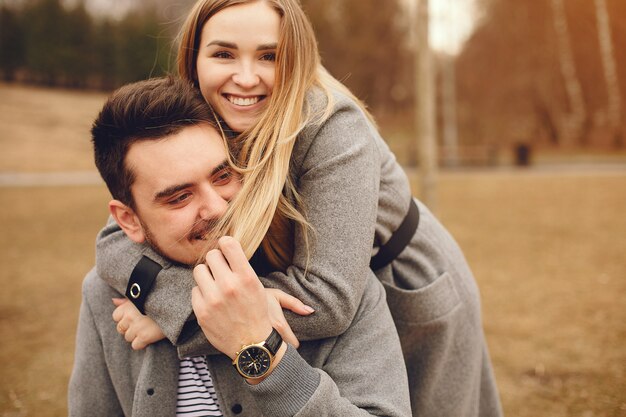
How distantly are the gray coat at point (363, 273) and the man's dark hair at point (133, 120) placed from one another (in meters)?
0.29

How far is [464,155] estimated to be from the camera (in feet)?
90.3

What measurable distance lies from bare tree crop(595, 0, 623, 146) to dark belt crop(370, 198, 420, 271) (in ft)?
94.7

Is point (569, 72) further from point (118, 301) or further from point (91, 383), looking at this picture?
point (91, 383)

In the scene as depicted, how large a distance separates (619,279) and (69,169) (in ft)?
87.9

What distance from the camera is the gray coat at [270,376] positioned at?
1.51 metres

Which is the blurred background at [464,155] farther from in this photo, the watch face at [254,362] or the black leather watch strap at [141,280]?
the watch face at [254,362]

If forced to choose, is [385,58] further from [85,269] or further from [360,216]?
[360,216]

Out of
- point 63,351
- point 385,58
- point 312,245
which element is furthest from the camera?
point 385,58

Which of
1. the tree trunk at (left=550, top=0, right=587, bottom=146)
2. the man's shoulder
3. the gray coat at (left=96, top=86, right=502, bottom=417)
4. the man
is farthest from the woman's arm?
the tree trunk at (left=550, top=0, right=587, bottom=146)

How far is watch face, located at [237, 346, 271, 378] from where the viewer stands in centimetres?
151

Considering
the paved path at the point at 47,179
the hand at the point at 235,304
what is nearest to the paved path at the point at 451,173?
the paved path at the point at 47,179

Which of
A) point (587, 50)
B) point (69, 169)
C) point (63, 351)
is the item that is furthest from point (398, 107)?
point (63, 351)

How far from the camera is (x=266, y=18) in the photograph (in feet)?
7.09

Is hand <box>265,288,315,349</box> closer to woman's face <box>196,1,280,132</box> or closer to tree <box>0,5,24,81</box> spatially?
woman's face <box>196,1,280,132</box>
